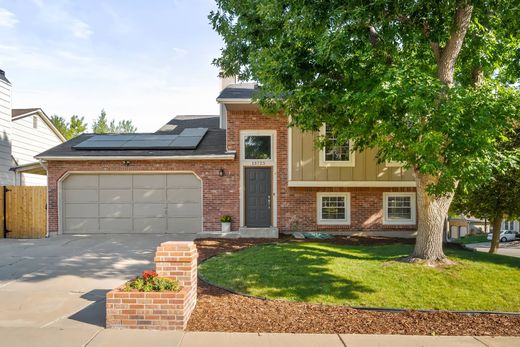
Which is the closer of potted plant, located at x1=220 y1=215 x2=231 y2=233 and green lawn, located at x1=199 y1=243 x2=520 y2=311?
green lawn, located at x1=199 y1=243 x2=520 y2=311

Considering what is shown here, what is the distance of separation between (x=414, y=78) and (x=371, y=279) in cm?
375

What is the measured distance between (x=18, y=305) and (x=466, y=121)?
798 centimetres

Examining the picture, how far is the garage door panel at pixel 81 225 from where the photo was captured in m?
13.1

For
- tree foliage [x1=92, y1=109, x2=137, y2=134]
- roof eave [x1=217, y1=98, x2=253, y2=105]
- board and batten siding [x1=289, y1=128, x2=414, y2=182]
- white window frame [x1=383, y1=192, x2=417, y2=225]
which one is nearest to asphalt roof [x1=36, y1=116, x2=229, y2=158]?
roof eave [x1=217, y1=98, x2=253, y2=105]

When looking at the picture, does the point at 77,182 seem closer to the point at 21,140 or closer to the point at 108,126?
the point at 21,140

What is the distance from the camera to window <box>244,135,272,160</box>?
13.1m

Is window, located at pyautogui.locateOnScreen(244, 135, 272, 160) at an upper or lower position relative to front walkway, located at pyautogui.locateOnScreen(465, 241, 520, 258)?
upper

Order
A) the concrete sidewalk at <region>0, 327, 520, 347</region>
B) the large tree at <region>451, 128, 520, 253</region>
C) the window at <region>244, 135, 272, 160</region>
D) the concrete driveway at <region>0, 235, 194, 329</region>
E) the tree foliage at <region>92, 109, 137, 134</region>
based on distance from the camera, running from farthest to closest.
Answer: the tree foliage at <region>92, 109, 137, 134</region>, the window at <region>244, 135, 272, 160</region>, the large tree at <region>451, 128, 520, 253</region>, the concrete driveway at <region>0, 235, 194, 329</region>, the concrete sidewalk at <region>0, 327, 520, 347</region>

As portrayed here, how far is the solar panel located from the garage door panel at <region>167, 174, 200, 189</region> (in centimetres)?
105

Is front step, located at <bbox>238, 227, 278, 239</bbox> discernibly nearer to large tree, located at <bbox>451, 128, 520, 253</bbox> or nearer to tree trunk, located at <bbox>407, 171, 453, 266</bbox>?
tree trunk, located at <bbox>407, 171, 453, 266</bbox>

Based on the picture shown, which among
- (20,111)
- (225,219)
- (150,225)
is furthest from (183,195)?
(20,111)

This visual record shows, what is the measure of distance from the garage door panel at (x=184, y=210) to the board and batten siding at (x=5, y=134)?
801cm

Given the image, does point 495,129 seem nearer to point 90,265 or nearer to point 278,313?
point 278,313

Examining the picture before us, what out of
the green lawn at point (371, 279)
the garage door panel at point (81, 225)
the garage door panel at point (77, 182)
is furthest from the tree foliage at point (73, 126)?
the green lawn at point (371, 279)
